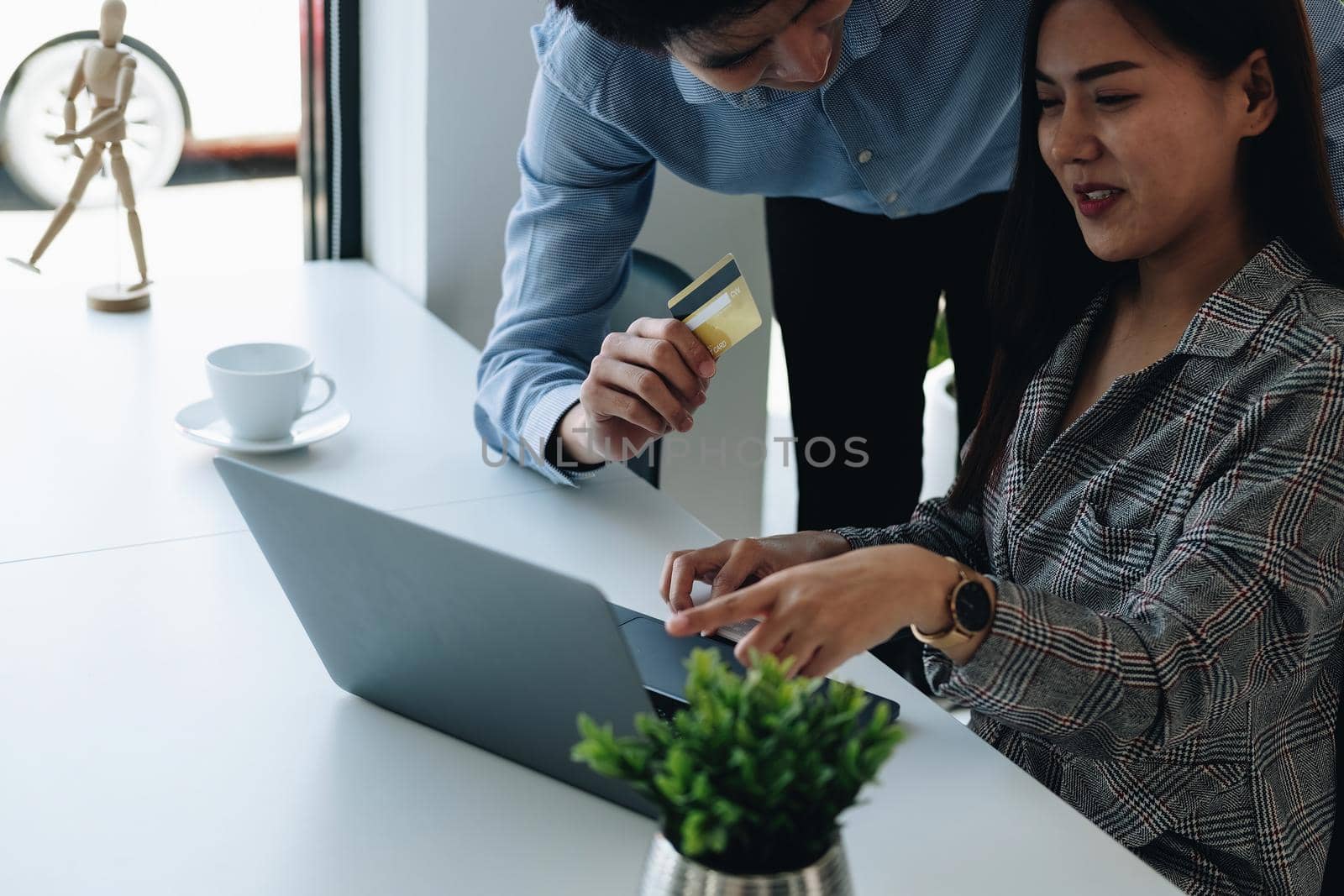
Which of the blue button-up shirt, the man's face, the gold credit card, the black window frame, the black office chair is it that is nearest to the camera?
the man's face

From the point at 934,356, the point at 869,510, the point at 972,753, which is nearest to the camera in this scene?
the point at 972,753

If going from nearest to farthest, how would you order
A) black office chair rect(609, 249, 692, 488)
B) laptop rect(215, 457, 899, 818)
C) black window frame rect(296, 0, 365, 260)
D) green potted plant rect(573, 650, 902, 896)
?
green potted plant rect(573, 650, 902, 896) < laptop rect(215, 457, 899, 818) < black office chair rect(609, 249, 692, 488) < black window frame rect(296, 0, 365, 260)

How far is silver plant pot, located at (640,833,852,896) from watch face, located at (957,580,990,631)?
0.33 meters

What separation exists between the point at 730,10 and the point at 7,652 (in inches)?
28.0

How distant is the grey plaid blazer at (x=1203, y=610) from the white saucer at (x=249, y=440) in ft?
2.39

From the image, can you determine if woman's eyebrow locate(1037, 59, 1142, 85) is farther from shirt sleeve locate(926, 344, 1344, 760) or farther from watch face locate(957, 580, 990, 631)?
watch face locate(957, 580, 990, 631)

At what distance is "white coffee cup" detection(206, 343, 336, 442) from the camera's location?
55.8 inches

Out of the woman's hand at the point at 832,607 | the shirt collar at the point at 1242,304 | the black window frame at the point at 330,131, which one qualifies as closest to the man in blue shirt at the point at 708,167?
the shirt collar at the point at 1242,304

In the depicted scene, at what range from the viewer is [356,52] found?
6.98ft

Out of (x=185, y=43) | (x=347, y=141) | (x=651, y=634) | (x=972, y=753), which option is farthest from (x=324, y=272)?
(x=972, y=753)

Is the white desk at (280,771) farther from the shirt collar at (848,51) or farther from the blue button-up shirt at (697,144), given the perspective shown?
the shirt collar at (848,51)

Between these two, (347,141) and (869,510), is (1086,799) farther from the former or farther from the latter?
(347,141)

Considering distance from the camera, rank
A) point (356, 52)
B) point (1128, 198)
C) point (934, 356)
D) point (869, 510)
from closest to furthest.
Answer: point (1128, 198) → point (869, 510) → point (356, 52) → point (934, 356)

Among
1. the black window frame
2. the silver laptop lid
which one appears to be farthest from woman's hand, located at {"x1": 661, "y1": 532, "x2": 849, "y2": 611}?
the black window frame
